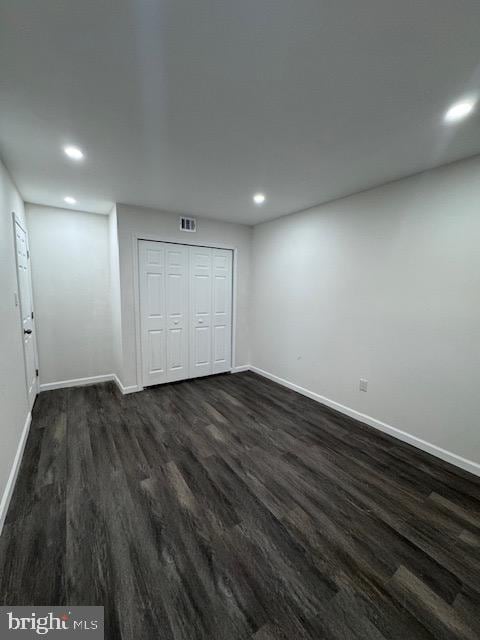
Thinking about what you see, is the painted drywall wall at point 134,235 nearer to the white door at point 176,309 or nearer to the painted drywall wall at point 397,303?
the white door at point 176,309

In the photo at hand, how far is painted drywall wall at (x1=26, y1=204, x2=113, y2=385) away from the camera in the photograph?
3545 millimetres

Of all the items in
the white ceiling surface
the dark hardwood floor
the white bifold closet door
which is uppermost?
the white ceiling surface

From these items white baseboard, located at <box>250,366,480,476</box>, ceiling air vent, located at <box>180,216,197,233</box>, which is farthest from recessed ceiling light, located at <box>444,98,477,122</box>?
ceiling air vent, located at <box>180,216,197,233</box>

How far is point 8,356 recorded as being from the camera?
6.78 feet

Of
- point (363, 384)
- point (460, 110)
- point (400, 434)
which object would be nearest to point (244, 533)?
point (400, 434)

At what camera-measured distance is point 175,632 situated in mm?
1124

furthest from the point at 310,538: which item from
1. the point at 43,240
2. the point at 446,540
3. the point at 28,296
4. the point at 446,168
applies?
the point at 43,240

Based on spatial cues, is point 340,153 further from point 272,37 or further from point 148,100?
point 148,100

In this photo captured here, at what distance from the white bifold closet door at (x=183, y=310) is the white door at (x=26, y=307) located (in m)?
1.26

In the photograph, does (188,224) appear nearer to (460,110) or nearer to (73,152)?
(73,152)

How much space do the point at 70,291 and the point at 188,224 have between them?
1.95m

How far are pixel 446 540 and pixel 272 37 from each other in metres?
2.84

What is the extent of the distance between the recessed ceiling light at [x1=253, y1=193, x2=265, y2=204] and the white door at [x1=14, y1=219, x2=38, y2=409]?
2534mm

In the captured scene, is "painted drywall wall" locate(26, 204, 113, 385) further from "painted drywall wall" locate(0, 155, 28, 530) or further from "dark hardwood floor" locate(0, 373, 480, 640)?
"dark hardwood floor" locate(0, 373, 480, 640)
